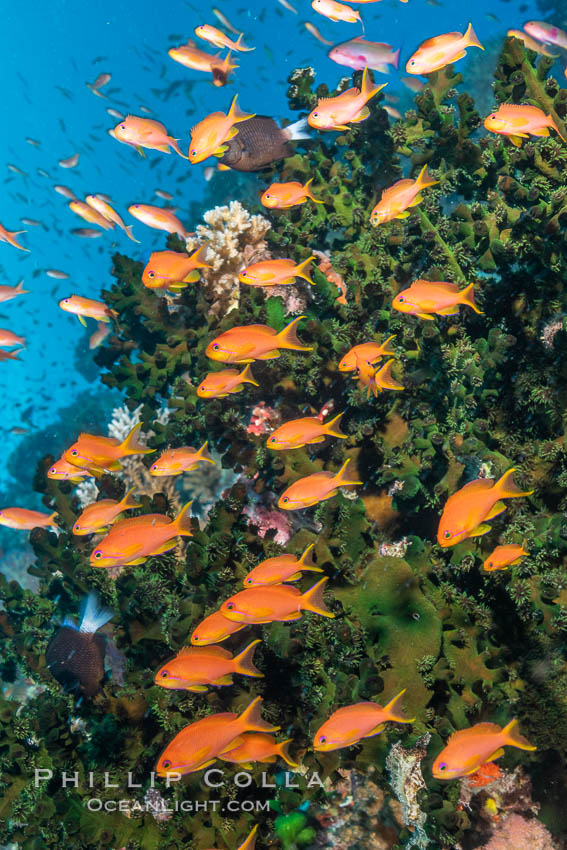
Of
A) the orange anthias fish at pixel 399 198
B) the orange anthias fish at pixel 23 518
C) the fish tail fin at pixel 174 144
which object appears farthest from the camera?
the orange anthias fish at pixel 23 518

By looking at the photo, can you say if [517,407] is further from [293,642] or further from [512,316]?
[293,642]

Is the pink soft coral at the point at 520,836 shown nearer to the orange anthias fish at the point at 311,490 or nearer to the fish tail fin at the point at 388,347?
the orange anthias fish at the point at 311,490

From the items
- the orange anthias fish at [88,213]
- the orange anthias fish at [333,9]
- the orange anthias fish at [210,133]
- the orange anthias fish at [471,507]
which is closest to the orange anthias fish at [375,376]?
the orange anthias fish at [471,507]

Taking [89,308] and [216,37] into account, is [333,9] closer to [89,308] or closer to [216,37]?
[216,37]

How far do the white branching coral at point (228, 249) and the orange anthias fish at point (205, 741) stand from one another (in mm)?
4603

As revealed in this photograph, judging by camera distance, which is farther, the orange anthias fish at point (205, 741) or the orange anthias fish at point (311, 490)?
the orange anthias fish at point (311, 490)

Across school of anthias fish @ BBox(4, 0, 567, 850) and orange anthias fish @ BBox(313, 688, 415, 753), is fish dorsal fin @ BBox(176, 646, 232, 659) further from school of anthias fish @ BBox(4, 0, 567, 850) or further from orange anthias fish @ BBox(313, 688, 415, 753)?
orange anthias fish @ BBox(313, 688, 415, 753)

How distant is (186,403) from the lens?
5.69m

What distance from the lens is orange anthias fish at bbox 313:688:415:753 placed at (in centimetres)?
275

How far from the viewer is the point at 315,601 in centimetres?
326

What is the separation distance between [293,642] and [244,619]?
60cm

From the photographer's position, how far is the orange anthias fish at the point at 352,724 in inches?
108

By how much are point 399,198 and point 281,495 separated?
271cm

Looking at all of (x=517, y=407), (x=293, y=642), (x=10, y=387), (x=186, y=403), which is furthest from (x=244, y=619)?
(x=10, y=387)
